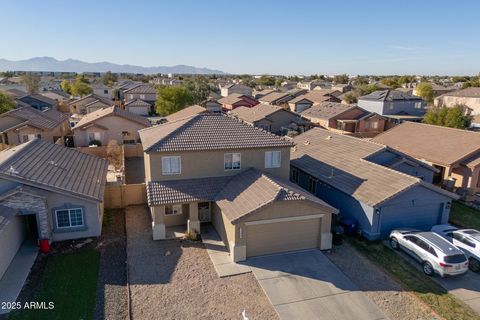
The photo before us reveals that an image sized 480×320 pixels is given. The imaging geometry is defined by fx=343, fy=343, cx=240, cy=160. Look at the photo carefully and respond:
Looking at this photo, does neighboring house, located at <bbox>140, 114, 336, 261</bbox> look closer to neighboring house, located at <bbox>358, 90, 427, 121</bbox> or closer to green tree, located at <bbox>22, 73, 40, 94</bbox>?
neighboring house, located at <bbox>358, 90, 427, 121</bbox>

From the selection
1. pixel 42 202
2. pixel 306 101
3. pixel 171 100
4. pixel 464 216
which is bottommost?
pixel 464 216

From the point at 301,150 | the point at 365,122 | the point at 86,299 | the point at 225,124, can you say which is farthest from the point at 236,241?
the point at 365,122

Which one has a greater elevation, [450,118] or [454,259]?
[450,118]

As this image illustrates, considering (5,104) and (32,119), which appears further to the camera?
(5,104)

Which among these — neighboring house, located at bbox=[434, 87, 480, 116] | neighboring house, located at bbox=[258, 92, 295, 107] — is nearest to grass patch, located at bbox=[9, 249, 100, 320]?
neighboring house, located at bbox=[258, 92, 295, 107]

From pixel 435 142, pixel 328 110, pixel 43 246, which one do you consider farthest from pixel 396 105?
pixel 43 246

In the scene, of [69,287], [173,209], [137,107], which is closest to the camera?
Result: [69,287]

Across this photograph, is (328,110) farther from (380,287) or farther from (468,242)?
(380,287)
